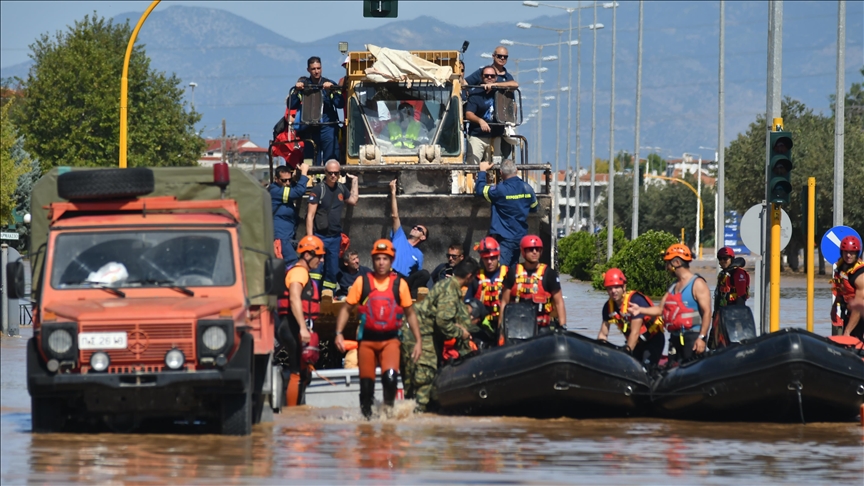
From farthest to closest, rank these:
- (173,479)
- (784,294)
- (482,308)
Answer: (784,294)
(482,308)
(173,479)

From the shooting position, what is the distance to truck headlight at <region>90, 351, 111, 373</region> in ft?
39.7

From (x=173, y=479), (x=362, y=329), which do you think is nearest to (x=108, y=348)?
(x=173, y=479)

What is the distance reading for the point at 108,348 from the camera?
12.1m

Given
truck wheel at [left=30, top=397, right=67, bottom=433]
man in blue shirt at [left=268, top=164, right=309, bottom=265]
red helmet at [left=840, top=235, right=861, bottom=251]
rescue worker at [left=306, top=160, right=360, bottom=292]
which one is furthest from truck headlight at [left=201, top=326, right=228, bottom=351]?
red helmet at [left=840, top=235, right=861, bottom=251]

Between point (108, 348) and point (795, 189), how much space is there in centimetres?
5286

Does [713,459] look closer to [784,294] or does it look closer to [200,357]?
[200,357]

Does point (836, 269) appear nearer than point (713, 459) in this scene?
No

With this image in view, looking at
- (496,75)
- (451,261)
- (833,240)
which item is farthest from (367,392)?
(496,75)

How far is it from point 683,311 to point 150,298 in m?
5.70

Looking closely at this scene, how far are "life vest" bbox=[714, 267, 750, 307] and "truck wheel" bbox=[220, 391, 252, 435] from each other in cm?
719

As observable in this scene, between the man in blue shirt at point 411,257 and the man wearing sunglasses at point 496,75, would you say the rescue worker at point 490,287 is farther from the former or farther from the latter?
the man wearing sunglasses at point 496,75

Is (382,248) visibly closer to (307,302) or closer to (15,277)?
(307,302)

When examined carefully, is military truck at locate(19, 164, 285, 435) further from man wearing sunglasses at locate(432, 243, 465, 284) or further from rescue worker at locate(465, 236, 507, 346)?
man wearing sunglasses at locate(432, 243, 465, 284)

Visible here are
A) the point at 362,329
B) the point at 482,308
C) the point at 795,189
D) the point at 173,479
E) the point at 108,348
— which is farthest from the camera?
the point at 795,189
